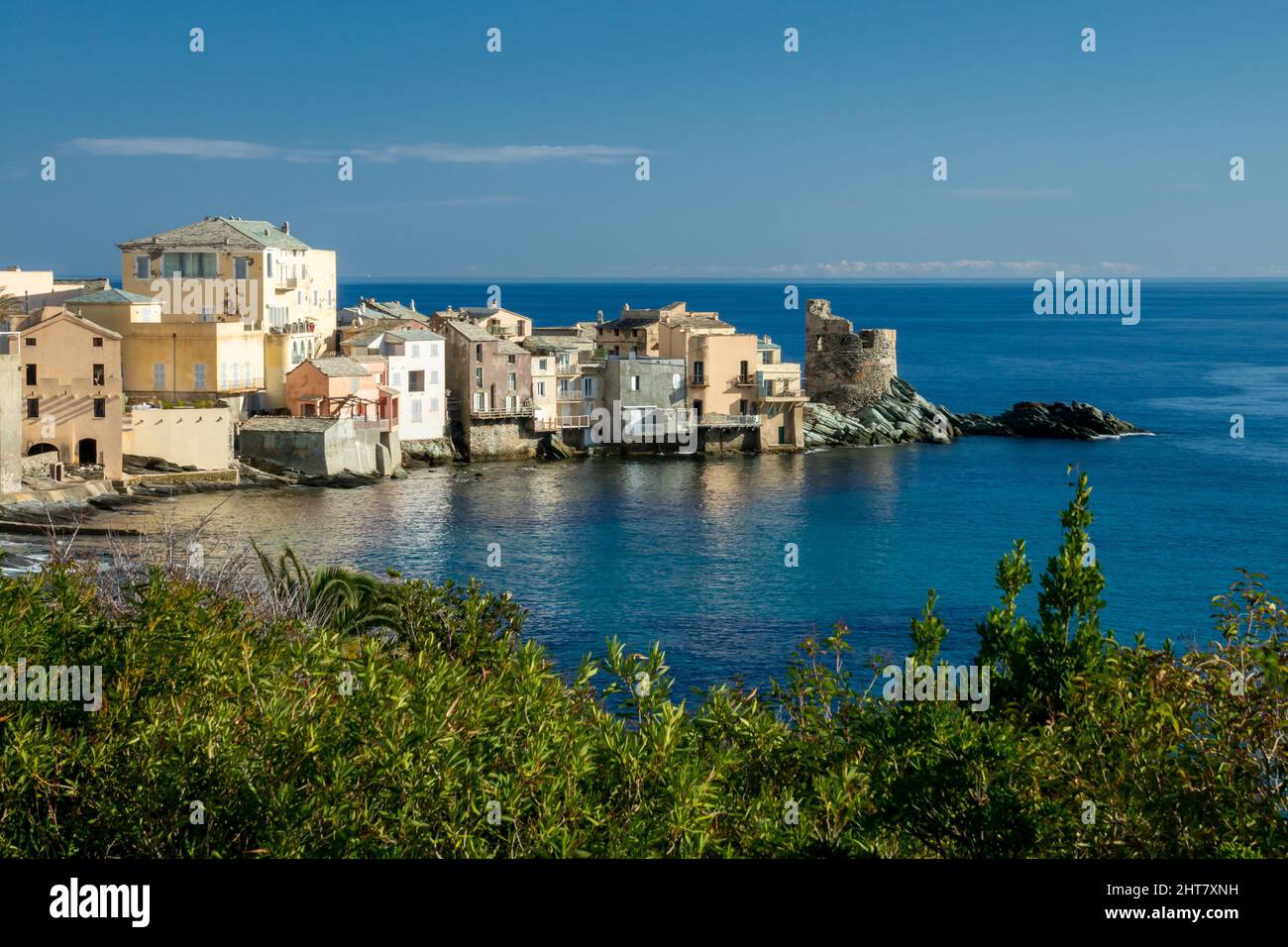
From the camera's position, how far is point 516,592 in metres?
36.6

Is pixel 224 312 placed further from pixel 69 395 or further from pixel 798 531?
pixel 798 531

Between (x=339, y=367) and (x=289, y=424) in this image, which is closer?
(x=289, y=424)

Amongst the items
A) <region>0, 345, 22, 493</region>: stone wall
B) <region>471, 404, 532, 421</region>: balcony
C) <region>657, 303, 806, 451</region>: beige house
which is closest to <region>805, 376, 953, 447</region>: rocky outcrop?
<region>657, 303, 806, 451</region>: beige house

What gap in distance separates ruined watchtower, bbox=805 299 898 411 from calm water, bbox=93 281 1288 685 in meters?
4.95

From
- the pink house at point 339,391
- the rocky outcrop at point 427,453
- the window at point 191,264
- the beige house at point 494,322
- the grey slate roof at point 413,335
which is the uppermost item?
the window at point 191,264

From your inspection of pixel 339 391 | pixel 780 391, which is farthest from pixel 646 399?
pixel 339 391

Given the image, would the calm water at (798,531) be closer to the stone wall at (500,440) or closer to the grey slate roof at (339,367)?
the stone wall at (500,440)

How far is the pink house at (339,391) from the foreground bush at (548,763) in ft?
148

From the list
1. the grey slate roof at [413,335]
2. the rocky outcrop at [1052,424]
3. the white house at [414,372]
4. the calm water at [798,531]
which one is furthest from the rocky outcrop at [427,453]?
the rocky outcrop at [1052,424]

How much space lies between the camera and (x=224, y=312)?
5809 cm

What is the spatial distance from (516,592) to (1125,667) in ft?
81.3

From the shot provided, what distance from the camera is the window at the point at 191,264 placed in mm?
59344

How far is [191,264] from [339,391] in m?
8.94
